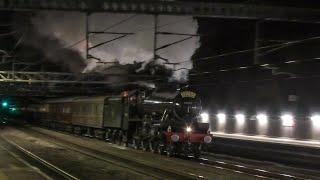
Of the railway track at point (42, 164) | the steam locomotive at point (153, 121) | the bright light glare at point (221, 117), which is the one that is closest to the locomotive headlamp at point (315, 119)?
the steam locomotive at point (153, 121)

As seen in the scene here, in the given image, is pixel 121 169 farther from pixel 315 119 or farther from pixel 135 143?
pixel 315 119

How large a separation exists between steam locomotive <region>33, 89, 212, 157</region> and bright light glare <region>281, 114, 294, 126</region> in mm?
4571

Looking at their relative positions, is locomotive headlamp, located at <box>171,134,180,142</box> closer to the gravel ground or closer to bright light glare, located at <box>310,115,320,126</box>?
the gravel ground

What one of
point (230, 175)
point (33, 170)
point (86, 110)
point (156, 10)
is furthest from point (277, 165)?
point (86, 110)

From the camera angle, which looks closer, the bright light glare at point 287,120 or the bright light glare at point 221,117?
the bright light glare at point 287,120

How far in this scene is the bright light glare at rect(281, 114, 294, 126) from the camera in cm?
2998

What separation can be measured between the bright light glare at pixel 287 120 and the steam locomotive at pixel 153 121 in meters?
4.57

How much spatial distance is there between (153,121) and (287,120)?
26.8 feet

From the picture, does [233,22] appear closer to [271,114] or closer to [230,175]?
[271,114]

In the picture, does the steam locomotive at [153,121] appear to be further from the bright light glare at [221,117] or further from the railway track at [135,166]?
the railway track at [135,166]

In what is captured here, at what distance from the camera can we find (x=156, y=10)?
19281 millimetres

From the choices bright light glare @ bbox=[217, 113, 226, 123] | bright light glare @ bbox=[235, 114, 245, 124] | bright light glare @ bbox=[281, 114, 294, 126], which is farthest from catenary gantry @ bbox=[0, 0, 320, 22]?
bright light glare @ bbox=[217, 113, 226, 123]

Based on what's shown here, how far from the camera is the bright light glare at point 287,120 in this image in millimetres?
29984

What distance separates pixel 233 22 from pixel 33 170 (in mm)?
26862
